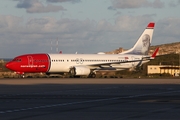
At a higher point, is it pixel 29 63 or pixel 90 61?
pixel 90 61

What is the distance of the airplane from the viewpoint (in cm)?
6775

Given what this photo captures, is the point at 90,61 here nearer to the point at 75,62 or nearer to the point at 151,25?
the point at 75,62

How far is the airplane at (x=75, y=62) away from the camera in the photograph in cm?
6775

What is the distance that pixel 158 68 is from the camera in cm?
8744

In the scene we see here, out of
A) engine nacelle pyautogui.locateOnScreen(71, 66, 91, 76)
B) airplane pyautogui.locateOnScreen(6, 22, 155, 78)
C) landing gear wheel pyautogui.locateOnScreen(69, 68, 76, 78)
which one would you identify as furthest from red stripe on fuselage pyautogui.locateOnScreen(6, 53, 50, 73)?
engine nacelle pyautogui.locateOnScreen(71, 66, 91, 76)

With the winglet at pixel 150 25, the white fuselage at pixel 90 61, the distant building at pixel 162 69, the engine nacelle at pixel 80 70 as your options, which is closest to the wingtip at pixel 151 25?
the winglet at pixel 150 25

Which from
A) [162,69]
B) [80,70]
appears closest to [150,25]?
[162,69]

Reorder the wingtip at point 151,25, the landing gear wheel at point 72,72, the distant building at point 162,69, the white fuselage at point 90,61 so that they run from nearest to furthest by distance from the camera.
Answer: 1. the white fuselage at point 90,61
2. the landing gear wheel at point 72,72
3. the wingtip at point 151,25
4. the distant building at point 162,69

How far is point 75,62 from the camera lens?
234 ft

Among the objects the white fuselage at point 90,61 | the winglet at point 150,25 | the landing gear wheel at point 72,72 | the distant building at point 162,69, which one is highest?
the winglet at point 150,25

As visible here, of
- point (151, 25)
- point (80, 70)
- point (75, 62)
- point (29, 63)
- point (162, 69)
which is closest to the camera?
point (29, 63)

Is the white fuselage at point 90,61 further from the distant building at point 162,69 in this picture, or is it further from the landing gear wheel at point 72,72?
the distant building at point 162,69
